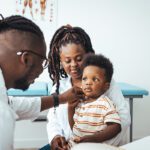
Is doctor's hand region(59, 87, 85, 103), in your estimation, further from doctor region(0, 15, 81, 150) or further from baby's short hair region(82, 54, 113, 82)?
doctor region(0, 15, 81, 150)

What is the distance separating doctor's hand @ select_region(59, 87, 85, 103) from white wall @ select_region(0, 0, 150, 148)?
2.01m

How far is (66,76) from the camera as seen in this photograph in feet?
5.19

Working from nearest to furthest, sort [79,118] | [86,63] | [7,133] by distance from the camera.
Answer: [7,133] → [79,118] → [86,63]

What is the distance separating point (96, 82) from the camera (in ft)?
4.53

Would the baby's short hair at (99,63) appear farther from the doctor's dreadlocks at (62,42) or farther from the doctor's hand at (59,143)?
the doctor's hand at (59,143)

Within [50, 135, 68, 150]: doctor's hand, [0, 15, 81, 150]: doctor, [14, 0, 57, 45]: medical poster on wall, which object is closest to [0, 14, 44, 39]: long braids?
[0, 15, 81, 150]: doctor

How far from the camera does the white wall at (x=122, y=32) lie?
11.3 feet

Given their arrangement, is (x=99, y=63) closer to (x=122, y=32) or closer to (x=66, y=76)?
(x=66, y=76)

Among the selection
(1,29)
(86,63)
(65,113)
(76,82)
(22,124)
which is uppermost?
(1,29)

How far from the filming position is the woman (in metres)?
1.35

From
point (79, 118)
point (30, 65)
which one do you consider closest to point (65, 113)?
point (79, 118)

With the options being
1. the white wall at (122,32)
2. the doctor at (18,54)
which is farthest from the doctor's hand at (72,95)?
the white wall at (122,32)

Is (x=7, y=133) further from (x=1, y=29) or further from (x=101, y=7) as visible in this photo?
(x=101, y=7)

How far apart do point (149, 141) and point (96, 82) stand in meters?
0.49
